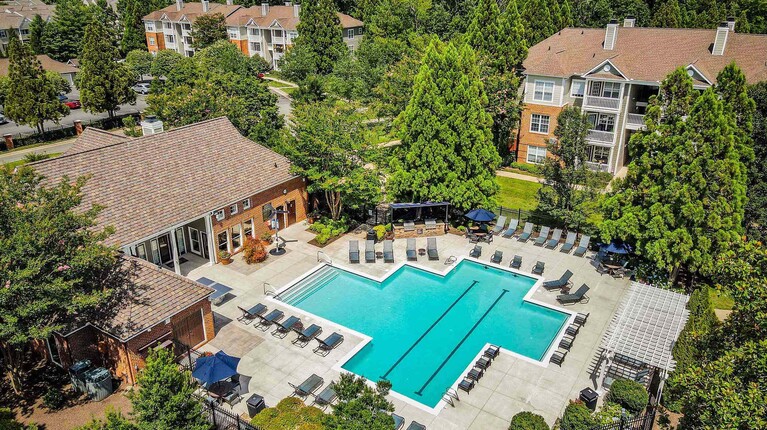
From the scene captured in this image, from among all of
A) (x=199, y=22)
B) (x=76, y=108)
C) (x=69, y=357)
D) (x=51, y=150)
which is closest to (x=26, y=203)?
(x=69, y=357)

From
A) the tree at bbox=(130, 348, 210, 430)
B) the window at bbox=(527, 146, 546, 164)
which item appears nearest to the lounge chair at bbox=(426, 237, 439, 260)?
the tree at bbox=(130, 348, 210, 430)

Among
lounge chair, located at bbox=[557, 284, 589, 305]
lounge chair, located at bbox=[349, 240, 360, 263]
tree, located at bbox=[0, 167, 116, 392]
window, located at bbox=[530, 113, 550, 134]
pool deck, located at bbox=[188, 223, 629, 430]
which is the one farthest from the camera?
window, located at bbox=[530, 113, 550, 134]

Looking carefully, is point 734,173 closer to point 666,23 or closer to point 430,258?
point 430,258

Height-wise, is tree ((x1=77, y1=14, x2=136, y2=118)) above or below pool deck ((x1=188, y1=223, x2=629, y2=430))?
above

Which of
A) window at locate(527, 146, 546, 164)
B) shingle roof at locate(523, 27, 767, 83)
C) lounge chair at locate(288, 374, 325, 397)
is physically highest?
shingle roof at locate(523, 27, 767, 83)

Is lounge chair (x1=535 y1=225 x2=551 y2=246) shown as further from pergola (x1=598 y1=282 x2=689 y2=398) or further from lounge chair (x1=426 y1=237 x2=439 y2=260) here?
pergola (x1=598 y1=282 x2=689 y2=398)

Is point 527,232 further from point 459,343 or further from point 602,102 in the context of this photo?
point 602,102
